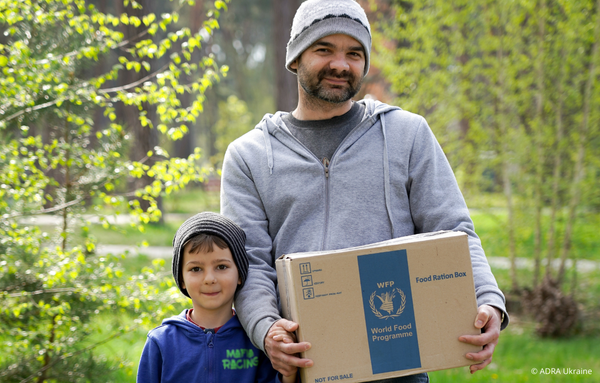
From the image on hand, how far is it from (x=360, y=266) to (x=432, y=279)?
0.25 meters

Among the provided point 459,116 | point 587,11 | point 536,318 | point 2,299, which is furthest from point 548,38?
point 2,299

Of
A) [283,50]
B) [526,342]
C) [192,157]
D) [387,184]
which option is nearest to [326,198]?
[387,184]

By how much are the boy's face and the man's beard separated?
0.71m

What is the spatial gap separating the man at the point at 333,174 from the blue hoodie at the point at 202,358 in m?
0.15

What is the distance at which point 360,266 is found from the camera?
171 centimetres

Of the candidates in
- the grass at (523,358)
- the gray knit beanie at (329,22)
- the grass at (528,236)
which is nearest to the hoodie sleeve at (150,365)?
the gray knit beanie at (329,22)

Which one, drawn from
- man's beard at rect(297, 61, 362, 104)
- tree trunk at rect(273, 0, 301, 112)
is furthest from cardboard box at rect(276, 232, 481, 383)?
tree trunk at rect(273, 0, 301, 112)

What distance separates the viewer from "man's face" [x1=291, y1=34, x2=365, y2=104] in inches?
81.5

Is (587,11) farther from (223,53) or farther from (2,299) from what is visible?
(223,53)

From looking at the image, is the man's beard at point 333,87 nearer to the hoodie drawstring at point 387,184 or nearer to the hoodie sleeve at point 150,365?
the hoodie drawstring at point 387,184

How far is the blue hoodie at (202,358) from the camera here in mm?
1973

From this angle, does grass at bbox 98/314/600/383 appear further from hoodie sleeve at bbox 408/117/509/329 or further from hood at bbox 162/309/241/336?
hoodie sleeve at bbox 408/117/509/329

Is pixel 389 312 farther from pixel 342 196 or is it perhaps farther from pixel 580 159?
pixel 580 159

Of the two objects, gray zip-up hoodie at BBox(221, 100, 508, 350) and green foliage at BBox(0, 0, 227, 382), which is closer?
gray zip-up hoodie at BBox(221, 100, 508, 350)
